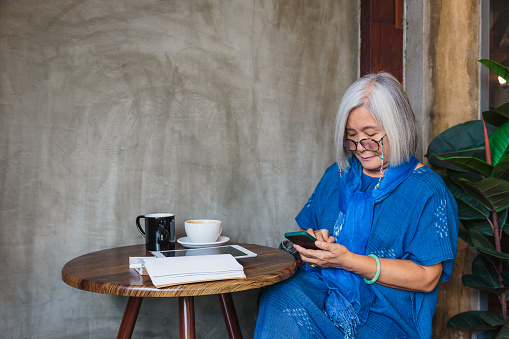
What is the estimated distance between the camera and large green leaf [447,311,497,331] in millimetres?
1710

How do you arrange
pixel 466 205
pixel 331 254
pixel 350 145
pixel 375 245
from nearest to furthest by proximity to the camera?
pixel 331 254 < pixel 375 245 < pixel 350 145 < pixel 466 205

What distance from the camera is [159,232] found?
1.30m

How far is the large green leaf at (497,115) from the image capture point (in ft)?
5.25

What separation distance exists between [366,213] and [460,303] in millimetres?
1000

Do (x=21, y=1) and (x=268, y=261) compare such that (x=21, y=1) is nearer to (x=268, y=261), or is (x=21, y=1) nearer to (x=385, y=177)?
(x=268, y=261)

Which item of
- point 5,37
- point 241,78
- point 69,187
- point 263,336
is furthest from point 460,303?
point 5,37

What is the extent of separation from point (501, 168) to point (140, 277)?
4.48 ft

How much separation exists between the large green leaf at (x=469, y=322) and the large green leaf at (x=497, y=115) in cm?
80

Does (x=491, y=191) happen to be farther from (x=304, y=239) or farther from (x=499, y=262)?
(x=304, y=239)

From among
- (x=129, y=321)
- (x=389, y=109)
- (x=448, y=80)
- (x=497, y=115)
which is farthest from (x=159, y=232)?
(x=448, y=80)

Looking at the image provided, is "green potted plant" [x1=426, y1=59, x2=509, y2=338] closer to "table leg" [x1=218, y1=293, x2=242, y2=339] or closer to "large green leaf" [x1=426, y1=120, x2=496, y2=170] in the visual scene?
"large green leaf" [x1=426, y1=120, x2=496, y2=170]

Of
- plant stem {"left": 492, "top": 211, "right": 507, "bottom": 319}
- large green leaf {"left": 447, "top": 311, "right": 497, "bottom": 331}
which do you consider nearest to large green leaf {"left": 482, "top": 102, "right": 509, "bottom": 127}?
plant stem {"left": 492, "top": 211, "right": 507, "bottom": 319}

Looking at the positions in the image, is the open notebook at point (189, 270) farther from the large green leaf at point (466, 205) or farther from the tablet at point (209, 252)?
the large green leaf at point (466, 205)

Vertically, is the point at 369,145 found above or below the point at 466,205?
above
